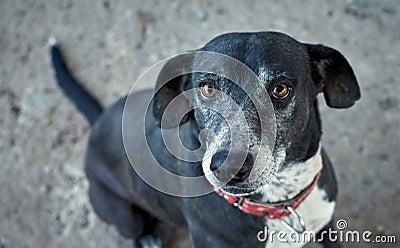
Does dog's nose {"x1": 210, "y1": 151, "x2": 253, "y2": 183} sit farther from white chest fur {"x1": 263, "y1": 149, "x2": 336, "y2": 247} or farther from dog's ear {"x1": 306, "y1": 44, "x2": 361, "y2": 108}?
dog's ear {"x1": 306, "y1": 44, "x2": 361, "y2": 108}

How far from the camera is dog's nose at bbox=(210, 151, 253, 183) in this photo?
5.78 feet

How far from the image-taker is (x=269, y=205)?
2070 mm

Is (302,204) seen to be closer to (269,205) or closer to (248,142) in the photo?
(269,205)

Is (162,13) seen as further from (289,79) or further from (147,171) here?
(289,79)

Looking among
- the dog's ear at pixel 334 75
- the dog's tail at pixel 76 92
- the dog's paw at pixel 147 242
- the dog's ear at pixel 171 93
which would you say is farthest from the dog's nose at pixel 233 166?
the dog's tail at pixel 76 92

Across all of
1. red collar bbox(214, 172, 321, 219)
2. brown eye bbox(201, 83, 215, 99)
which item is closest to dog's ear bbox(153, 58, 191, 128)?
brown eye bbox(201, 83, 215, 99)

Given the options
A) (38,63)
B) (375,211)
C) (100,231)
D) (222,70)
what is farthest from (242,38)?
(38,63)

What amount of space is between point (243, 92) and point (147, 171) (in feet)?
2.23

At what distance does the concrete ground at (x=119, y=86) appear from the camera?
2955mm

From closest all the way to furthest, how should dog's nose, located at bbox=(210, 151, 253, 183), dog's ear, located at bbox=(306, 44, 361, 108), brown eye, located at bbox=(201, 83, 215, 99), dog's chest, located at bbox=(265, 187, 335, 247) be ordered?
dog's nose, located at bbox=(210, 151, 253, 183), brown eye, located at bbox=(201, 83, 215, 99), dog's ear, located at bbox=(306, 44, 361, 108), dog's chest, located at bbox=(265, 187, 335, 247)

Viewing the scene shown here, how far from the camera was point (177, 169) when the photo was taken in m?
2.19

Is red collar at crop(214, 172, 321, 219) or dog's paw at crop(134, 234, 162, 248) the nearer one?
red collar at crop(214, 172, 321, 219)

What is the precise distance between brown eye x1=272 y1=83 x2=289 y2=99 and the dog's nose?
22 centimetres

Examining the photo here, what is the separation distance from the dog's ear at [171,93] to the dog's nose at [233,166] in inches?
13.2
